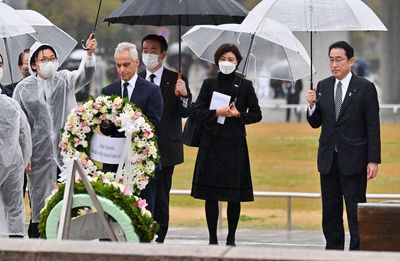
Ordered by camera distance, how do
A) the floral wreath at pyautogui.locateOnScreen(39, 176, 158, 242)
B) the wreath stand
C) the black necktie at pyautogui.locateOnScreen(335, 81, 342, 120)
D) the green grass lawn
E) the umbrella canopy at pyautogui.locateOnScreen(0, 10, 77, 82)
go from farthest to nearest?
the green grass lawn, the umbrella canopy at pyautogui.locateOnScreen(0, 10, 77, 82), the black necktie at pyautogui.locateOnScreen(335, 81, 342, 120), the floral wreath at pyautogui.locateOnScreen(39, 176, 158, 242), the wreath stand

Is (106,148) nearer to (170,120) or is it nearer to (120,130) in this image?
(120,130)

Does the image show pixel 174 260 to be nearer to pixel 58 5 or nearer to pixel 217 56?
pixel 217 56

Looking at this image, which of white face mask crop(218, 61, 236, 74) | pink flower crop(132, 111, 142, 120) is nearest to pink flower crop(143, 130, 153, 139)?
pink flower crop(132, 111, 142, 120)

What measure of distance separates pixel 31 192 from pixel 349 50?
3.12m

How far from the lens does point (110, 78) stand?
39.2 metres

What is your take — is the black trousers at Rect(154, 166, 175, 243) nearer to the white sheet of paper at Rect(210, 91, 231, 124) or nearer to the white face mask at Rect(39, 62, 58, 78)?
the white sheet of paper at Rect(210, 91, 231, 124)

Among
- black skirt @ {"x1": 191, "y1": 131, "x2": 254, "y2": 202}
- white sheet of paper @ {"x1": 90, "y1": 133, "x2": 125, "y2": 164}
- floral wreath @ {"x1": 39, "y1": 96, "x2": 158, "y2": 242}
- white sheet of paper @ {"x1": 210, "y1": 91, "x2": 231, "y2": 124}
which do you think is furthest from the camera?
black skirt @ {"x1": 191, "y1": 131, "x2": 254, "y2": 202}

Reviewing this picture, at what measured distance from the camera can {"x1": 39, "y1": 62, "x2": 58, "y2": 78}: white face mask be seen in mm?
11539

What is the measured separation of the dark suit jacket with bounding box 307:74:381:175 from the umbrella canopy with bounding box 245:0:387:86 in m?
0.55

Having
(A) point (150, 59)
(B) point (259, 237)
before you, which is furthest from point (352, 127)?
(B) point (259, 237)

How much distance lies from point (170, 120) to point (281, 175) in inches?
391

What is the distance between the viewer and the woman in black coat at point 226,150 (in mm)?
12094

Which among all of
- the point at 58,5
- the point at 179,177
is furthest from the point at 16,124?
the point at 58,5

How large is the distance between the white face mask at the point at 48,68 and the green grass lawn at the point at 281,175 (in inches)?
173
